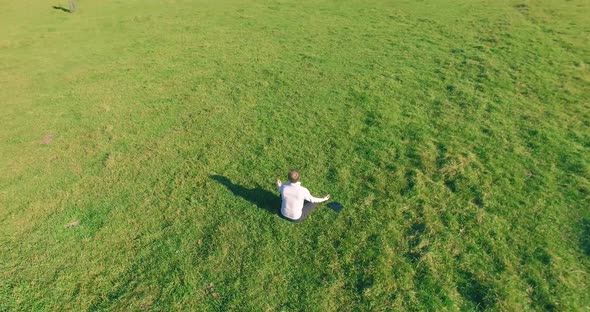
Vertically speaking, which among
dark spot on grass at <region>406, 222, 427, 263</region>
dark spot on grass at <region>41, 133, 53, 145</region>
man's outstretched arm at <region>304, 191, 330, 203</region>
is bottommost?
dark spot on grass at <region>41, 133, 53, 145</region>

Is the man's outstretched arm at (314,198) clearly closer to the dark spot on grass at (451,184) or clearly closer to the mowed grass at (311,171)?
the mowed grass at (311,171)

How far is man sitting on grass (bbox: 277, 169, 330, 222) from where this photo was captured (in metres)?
8.06

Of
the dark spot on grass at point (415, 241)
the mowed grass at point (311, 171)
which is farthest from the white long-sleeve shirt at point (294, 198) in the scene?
the dark spot on grass at point (415, 241)

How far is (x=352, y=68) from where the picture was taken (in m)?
15.6

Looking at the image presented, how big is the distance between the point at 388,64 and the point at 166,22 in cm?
1629

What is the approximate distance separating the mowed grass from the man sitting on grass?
33cm

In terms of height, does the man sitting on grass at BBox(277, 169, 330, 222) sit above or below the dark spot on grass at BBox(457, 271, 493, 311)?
above

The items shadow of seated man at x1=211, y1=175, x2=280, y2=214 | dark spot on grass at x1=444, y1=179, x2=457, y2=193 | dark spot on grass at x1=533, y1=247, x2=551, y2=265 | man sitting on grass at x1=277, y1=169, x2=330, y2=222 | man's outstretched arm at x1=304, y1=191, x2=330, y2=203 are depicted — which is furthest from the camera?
shadow of seated man at x1=211, y1=175, x2=280, y2=214

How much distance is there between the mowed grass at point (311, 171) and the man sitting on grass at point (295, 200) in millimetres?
327

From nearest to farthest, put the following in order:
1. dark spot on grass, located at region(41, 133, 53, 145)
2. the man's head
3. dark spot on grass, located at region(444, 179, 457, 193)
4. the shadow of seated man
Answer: the man's head → dark spot on grass, located at region(444, 179, 457, 193) → the shadow of seated man → dark spot on grass, located at region(41, 133, 53, 145)

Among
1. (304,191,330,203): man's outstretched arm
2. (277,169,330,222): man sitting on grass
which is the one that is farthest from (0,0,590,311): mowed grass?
(304,191,330,203): man's outstretched arm

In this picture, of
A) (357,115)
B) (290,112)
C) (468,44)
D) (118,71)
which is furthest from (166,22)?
(468,44)

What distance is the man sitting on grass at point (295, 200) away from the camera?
26.5 feet

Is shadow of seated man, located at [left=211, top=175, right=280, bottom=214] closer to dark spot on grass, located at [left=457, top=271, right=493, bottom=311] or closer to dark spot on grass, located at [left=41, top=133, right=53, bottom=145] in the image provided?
dark spot on grass, located at [left=457, top=271, right=493, bottom=311]
